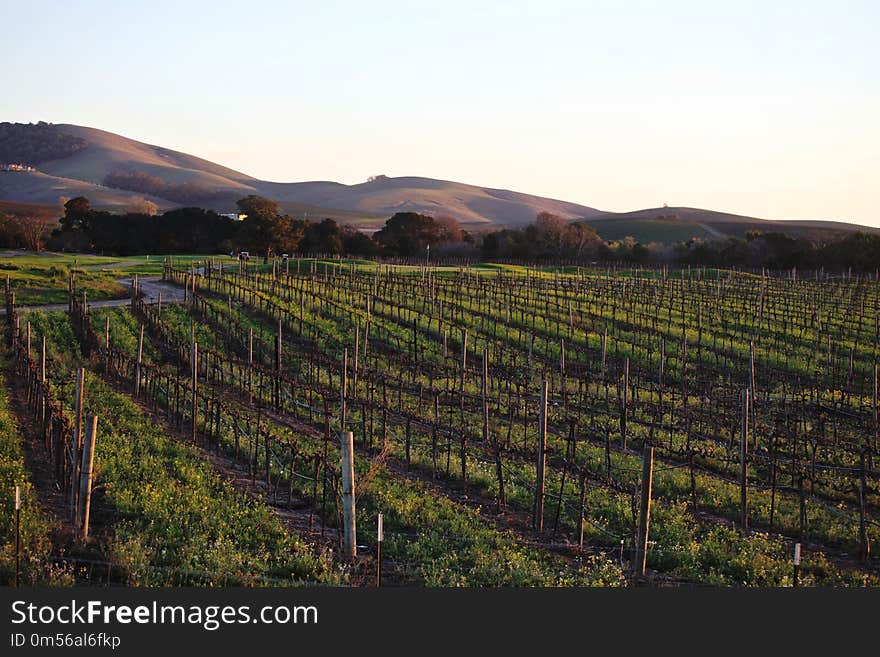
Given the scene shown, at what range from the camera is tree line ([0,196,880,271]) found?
84938mm

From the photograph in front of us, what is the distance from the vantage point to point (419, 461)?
67.3ft

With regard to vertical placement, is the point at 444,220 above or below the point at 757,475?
above

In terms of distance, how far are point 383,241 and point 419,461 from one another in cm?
8211

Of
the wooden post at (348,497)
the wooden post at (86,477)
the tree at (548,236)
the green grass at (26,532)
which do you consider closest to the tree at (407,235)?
the tree at (548,236)

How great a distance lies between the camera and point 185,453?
61.2 feet

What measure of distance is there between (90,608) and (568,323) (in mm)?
38366

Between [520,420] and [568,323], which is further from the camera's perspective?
[568,323]

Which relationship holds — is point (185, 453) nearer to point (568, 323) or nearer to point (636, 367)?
point (636, 367)

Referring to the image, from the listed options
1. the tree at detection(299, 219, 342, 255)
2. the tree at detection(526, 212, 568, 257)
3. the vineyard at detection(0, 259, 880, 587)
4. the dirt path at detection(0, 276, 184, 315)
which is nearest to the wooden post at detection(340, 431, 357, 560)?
the vineyard at detection(0, 259, 880, 587)

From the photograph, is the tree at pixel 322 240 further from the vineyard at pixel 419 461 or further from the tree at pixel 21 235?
the vineyard at pixel 419 461

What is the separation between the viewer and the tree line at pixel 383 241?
8494 centimetres

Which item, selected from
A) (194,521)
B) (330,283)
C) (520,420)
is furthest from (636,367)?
(194,521)

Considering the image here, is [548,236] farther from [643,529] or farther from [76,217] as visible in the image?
[643,529]

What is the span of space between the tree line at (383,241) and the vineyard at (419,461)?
37936 millimetres
